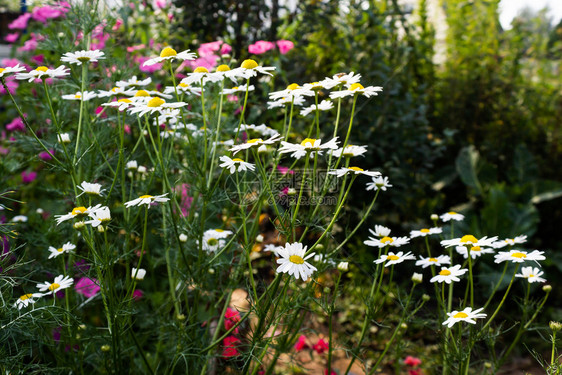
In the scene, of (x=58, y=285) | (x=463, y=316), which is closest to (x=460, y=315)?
(x=463, y=316)

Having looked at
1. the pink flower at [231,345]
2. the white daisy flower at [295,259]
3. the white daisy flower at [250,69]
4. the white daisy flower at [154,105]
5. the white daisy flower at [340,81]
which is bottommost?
the pink flower at [231,345]

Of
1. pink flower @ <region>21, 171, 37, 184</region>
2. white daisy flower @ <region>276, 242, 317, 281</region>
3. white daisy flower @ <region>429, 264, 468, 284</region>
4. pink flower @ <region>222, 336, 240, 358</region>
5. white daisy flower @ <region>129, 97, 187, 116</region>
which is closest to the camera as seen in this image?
white daisy flower @ <region>276, 242, 317, 281</region>

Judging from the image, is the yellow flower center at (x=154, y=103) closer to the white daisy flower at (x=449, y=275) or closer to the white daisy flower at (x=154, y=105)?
the white daisy flower at (x=154, y=105)

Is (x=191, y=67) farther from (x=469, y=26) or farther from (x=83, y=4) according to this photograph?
(x=469, y=26)

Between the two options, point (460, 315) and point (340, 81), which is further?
point (340, 81)

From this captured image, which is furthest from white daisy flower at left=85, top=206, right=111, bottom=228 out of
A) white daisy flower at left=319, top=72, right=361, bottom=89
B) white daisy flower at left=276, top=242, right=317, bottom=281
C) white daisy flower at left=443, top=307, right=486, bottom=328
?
white daisy flower at left=443, top=307, right=486, bottom=328

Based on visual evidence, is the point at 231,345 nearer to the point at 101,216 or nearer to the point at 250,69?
the point at 101,216

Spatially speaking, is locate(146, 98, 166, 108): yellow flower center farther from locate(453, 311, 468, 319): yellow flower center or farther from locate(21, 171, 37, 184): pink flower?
locate(21, 171, 37, 184): pink flower

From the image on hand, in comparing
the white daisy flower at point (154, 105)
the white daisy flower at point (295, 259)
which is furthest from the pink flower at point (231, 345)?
the white daisy flower at point (154, 105)

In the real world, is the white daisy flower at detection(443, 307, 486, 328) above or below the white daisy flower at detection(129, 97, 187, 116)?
below

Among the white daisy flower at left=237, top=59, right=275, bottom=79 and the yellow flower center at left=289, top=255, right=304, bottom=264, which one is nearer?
the yellow flower center at left=289, top=255, right=304, bottom=264

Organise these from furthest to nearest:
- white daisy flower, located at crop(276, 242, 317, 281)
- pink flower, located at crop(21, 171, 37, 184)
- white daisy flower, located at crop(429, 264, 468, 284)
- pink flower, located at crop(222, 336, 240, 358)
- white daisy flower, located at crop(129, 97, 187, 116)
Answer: pink flower, located at crop(21, 171, 37, 184), pink flower, located at crop(222, 336, 240, 358), white daisy flower, located at crop(429, 264, 468, 284), white daisy flower, located at crop(129, 97, 187, 116), white daisy flower, located at crop(276, 242, 317, 281)

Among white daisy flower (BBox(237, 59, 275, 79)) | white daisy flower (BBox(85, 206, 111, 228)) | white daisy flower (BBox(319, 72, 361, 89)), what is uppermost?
white daisy flower (BBox(237, 59, 275, 79))

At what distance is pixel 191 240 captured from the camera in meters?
1.67
